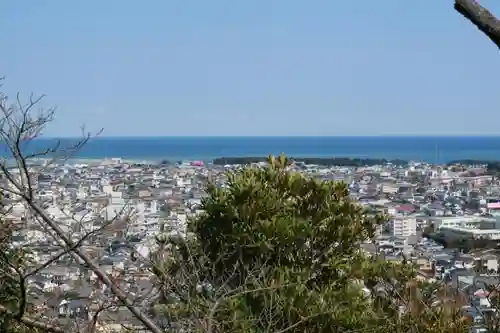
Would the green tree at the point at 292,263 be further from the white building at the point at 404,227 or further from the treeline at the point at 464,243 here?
the white building at the point at 404,227

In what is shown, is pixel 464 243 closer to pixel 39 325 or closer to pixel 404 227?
pixel 404 227

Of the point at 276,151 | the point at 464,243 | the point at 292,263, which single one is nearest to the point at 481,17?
the point at 292,263

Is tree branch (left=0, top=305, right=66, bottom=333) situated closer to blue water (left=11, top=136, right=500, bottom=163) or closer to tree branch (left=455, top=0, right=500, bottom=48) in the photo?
tree branch (left=455, top=0, right=500, bottom=48)

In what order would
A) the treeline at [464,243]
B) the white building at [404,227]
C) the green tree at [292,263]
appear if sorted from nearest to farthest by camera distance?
the green tree at [292,263], the treeline at [464,243], the white building at [404,227]

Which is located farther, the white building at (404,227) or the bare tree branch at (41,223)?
the white building at (404,227)

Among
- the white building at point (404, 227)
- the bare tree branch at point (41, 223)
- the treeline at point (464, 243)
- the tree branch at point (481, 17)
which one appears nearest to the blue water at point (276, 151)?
the white building at point (404, 227)

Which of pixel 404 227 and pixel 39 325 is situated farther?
pixel 404 227
